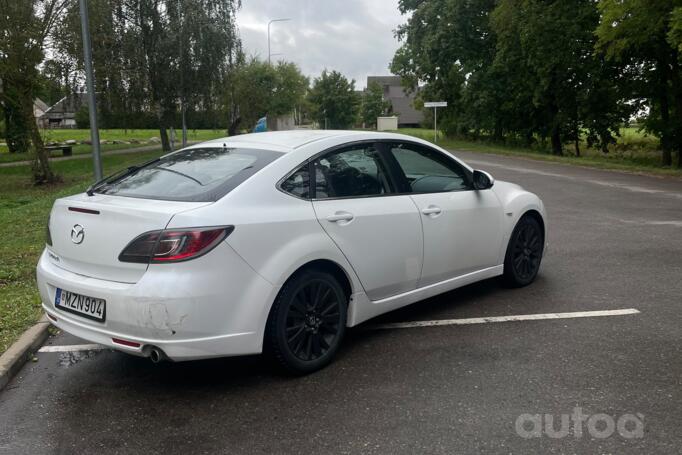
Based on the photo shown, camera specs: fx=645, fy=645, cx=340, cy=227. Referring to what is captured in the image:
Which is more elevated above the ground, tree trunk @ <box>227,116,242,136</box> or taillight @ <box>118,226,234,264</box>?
tree trunk @ <box>227,116,242,136</box>

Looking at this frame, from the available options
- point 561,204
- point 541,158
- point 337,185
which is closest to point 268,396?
point 337,185

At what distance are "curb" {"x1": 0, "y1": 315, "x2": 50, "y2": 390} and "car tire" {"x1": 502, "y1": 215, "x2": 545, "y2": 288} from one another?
3992 millimetres

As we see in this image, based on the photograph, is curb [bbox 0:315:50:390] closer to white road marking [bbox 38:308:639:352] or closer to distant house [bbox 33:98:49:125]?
white road marking [bbox 38:308:639:352]

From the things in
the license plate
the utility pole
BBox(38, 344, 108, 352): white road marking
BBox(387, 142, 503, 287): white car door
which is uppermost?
the utility pole

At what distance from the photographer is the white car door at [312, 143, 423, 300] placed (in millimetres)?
4371

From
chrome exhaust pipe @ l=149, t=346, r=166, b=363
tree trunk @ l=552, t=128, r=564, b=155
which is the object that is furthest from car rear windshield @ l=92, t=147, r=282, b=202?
tree trunk @ l=552, t=128, r=564, b=155

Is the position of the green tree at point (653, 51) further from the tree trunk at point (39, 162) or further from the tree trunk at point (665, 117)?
the tree trunk at point (39, 162)

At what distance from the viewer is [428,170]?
534 centimetres

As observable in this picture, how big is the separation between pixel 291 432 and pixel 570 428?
1467 millimetres

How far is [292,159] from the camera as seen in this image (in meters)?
4.33

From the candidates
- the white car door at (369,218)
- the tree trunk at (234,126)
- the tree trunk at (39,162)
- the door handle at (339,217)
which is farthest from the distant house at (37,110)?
the door handle at (339,217)

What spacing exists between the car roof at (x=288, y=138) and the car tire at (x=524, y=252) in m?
1.61

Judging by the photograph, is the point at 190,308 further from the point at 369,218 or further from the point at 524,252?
the point at 524,252

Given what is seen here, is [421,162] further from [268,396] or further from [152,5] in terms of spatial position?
[152,5]
